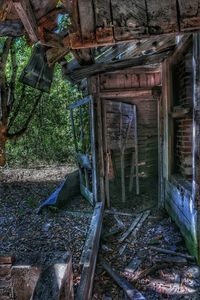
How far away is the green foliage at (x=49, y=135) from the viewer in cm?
1159

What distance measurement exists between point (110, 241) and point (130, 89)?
330 cm

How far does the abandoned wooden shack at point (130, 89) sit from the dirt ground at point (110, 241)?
9.8 inches

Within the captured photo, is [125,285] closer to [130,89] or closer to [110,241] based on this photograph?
[110,241]

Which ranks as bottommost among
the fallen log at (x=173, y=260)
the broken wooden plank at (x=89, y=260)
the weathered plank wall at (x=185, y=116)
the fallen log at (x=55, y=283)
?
the fallen log at (x=173, y=260)

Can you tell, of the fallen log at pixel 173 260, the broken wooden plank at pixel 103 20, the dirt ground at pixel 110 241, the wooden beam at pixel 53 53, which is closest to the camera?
the broken wooden plank at pixel 103 20

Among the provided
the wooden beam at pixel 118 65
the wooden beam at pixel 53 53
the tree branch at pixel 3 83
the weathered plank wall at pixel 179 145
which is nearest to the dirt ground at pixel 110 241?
the weathered plank wall at pixel 179 145

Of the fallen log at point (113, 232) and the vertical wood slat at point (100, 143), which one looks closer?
the fallen log at point (113, 232)

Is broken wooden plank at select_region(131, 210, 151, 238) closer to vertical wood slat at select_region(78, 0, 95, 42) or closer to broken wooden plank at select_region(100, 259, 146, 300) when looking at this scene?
broken wooden plank at select_region(100, 259, 146, 300)

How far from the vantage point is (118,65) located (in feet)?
16.8

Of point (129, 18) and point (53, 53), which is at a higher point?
point (53, 53)

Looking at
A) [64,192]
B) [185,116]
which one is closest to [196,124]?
[185,116]

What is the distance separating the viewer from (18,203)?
665 cm

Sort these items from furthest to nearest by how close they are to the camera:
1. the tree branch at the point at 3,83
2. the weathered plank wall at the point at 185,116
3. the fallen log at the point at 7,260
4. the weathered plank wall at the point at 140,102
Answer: the weathered plank wall at the point at 140,102 < the tree branch at the point at 3,83 < the weathered plank wall at the point at 185,116 < the fallen log at the point at 7,260

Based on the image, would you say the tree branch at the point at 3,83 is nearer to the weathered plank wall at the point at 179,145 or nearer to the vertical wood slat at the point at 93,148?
the vertical wood slat at the point at 93,148
